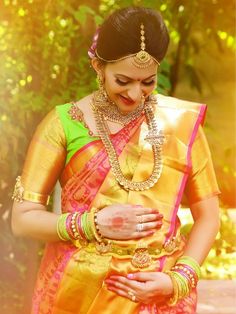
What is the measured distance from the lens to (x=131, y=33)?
2217mm

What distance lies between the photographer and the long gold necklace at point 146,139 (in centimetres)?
231

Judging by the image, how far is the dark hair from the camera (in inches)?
87.4

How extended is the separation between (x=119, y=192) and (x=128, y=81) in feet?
1.16

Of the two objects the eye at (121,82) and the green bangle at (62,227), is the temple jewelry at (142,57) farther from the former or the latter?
the green bangle at (62,227)

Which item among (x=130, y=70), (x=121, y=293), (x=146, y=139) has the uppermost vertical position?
(x=130, y=70)

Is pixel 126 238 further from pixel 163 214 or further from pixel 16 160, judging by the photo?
pixel 16 160

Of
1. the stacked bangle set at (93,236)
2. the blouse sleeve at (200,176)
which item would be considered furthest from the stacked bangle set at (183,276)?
the blouse sleeve at (200,176)

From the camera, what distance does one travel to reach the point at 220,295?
405cm

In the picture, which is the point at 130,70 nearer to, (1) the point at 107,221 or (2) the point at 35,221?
(1) the point at 107,221

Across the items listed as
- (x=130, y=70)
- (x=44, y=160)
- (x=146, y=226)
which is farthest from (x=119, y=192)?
(x=130, y=70)

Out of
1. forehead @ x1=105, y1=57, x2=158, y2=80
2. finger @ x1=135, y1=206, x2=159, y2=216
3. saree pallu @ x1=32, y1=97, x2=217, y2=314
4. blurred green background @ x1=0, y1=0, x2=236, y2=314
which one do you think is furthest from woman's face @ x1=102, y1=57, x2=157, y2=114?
blurred green background @ x1=0, y1=0, x2=236, y2=314

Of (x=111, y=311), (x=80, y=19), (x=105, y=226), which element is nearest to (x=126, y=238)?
(x=105, y=226)

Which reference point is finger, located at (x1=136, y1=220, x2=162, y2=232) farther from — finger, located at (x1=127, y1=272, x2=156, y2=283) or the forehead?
the forehead

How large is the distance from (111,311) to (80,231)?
0.28 meters
